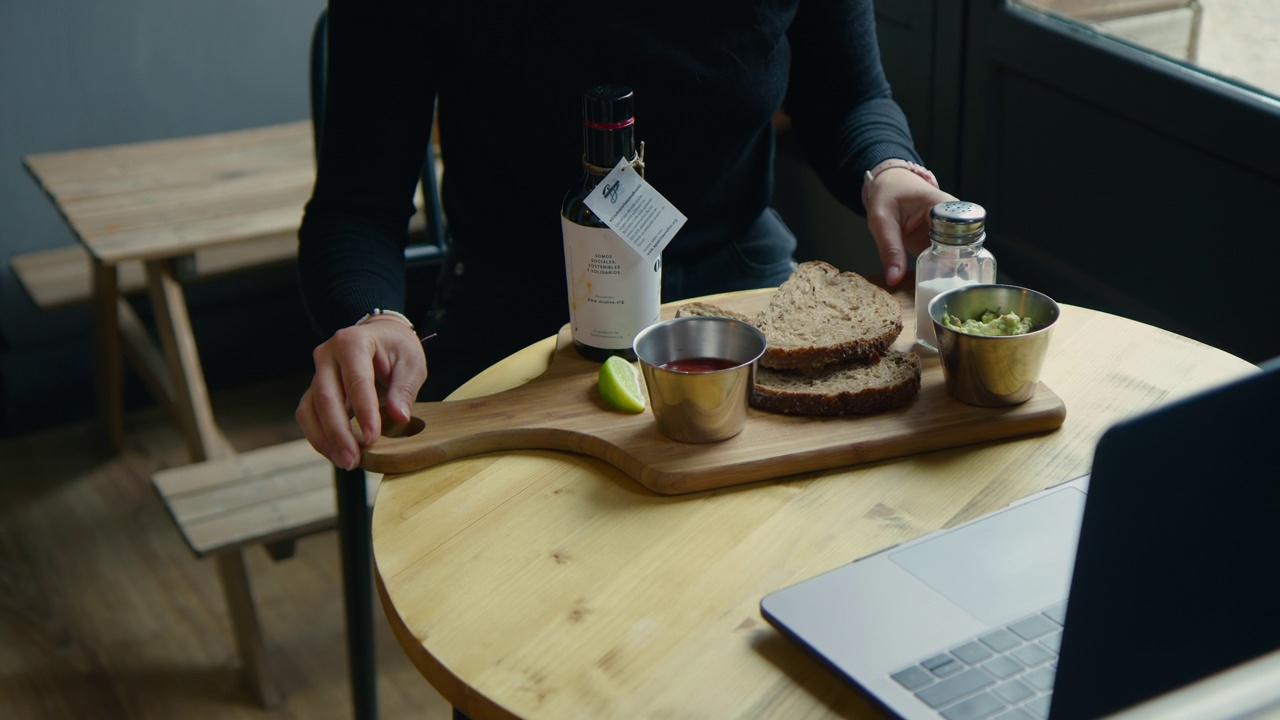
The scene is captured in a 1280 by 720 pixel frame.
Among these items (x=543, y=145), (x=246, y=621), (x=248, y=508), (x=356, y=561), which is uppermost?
(x=543, y=145)

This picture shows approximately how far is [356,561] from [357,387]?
1.34 feet

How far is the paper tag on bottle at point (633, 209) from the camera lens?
1060mm

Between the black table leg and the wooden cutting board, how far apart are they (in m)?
0.31

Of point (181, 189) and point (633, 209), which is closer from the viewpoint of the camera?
point (633, 209)

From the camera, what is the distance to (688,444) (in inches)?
39.1

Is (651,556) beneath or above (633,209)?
beneath

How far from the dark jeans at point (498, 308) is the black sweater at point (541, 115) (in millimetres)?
14

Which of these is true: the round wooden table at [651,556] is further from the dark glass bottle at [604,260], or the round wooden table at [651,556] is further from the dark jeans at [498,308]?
the dark jeans at [498,308]

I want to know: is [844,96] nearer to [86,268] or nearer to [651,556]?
[651,556]

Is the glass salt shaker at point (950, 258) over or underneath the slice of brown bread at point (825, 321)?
over

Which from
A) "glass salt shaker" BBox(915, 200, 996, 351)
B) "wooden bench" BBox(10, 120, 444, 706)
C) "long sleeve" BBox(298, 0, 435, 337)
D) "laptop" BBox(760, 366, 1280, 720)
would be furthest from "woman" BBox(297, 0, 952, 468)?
"laptop" BBox(760, 366, 1280, 720)

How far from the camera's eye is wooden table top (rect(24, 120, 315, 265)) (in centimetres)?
208

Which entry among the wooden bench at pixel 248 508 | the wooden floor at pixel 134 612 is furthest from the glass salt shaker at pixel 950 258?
the wooden floor at pixel 134 612

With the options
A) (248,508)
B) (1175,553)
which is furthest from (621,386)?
(248,508)
